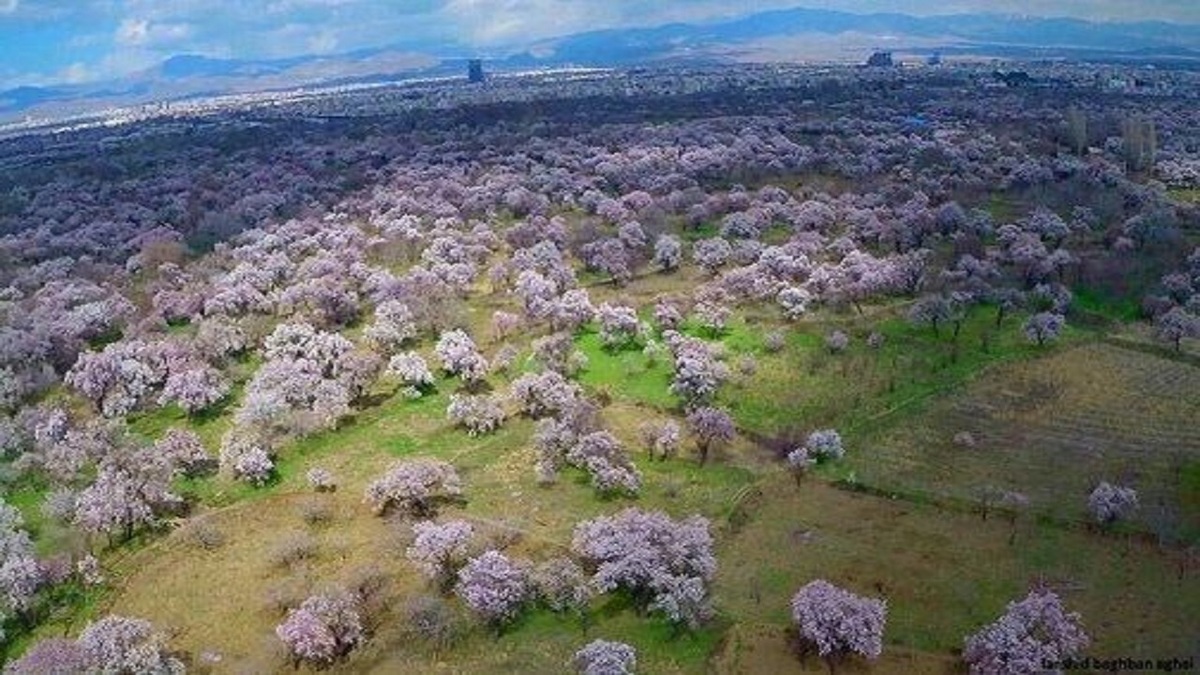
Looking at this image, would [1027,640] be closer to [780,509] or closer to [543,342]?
[780,509]

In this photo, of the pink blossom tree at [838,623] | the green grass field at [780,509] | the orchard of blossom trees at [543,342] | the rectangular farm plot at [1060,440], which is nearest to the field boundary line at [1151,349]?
the orchard of blossom trees at [543,342]

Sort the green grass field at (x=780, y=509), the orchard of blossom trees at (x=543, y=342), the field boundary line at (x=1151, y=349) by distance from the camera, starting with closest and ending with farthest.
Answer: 1. the green grass field at (x=780, y=509)
2. the orchard of blossom trees at (x=543, y=342)
3. the field boundary line at (x=1151, y=349)

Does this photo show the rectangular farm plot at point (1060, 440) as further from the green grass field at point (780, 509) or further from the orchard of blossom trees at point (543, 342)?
the orchard of blossom trees at point (543, 342)

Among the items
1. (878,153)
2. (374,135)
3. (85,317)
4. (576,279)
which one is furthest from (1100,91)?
(85,317)

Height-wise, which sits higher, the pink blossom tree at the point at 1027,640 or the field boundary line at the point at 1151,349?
the field boundary line at the point at 1151,349

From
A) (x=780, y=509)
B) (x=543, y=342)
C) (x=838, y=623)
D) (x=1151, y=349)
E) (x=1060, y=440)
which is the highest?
(x=543, y=342)

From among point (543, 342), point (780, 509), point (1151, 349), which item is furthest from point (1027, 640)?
point (543, 342)

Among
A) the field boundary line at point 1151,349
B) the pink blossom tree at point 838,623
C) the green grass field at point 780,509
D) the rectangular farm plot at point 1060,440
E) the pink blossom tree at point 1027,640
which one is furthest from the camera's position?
the field boundary line at point 1151,349

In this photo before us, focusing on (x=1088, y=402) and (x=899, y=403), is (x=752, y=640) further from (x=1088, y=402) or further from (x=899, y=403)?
(x=1088, y=402)

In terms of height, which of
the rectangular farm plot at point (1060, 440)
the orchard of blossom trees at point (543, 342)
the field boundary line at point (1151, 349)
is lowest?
the rectangular farm plot at point (1060, 440)

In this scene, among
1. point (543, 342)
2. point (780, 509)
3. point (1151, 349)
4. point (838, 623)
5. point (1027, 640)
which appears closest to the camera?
point (1027, 640)
